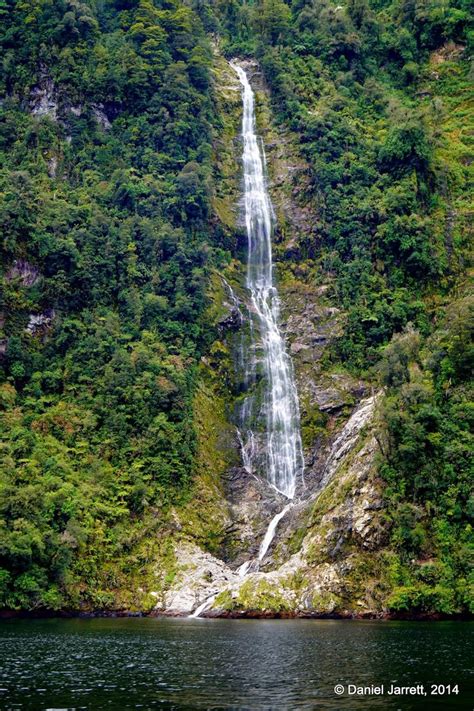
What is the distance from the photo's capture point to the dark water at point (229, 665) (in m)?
20.2

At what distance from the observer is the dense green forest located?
47.5 meters

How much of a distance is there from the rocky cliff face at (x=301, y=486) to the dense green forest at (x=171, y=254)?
1443mm

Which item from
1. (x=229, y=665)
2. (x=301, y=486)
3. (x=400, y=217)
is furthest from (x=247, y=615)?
(x=400, y=217)

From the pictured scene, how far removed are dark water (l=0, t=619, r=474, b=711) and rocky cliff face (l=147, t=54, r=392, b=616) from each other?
6311mm

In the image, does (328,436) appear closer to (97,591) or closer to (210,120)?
(97,591)

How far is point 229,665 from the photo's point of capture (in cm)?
2645

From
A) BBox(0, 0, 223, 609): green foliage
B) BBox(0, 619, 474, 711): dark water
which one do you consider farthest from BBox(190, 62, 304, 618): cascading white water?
BBox(0, 619, 474, 711): dark water

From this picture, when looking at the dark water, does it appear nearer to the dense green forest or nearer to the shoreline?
the shoreline

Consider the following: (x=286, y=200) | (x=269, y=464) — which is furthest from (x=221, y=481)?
(x=286, y=200)

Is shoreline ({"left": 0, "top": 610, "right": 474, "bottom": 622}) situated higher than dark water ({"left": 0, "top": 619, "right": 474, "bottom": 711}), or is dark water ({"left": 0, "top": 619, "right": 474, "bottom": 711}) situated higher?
dark water ({"left": 0, "top": 619, "right": 474, "bottom": 711})

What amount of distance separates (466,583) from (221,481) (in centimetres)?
2162

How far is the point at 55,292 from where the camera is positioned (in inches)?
2454

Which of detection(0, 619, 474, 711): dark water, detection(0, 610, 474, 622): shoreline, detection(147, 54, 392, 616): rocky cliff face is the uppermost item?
detection(147, 54, 392, 616): rocky cliff face

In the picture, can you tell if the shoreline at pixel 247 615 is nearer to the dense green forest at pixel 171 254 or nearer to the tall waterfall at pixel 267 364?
the dense green forest at pixel 171 254
